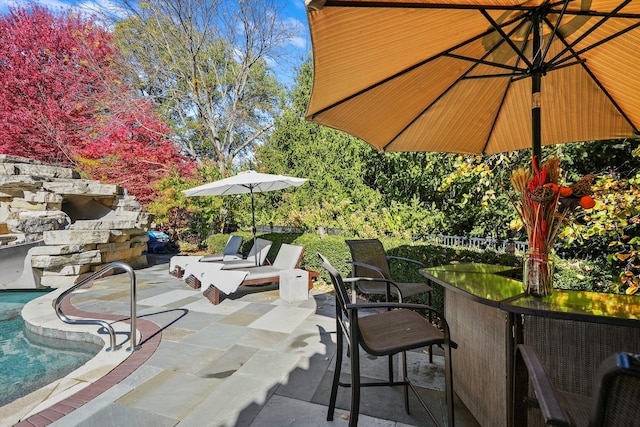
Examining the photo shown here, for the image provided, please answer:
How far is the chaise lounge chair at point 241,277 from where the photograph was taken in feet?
14.6

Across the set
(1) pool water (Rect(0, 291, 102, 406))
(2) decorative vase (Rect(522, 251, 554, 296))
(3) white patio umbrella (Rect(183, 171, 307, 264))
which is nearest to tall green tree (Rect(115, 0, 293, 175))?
(3) white patio umbrella (Rect(183, 171, 307, 264))

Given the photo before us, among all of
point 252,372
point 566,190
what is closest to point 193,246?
point 252,372

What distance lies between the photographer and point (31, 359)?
125 inches

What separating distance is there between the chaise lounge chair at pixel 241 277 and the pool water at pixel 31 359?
59.7 inches

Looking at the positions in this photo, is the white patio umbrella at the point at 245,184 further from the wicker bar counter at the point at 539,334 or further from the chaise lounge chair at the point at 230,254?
the wicker bar counter at the point at 539,334

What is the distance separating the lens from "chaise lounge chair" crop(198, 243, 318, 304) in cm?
446

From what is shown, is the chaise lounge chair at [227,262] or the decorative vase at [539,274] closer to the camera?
the decorative vase at [539,274]

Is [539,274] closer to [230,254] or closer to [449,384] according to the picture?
[449,384]

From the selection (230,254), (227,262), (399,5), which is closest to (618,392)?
(399,5)

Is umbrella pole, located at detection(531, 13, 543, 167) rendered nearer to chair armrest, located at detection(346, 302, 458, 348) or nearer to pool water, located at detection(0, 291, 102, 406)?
chair armrest, located at detection(346, 302, 458, 348)

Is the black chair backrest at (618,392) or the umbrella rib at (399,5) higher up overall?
the umbrella rib at (399,5)

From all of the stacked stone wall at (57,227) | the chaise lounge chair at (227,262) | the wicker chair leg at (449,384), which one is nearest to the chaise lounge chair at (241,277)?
the chaise lounge chair at (227,262)

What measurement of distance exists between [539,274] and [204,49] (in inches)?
500

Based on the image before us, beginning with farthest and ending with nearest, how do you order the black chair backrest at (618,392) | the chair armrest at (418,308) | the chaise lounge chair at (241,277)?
1. the chaise lounge chair at (241,277)
2. the chair armrest at (418,308)
3. the black chair backrest at (618,392)
